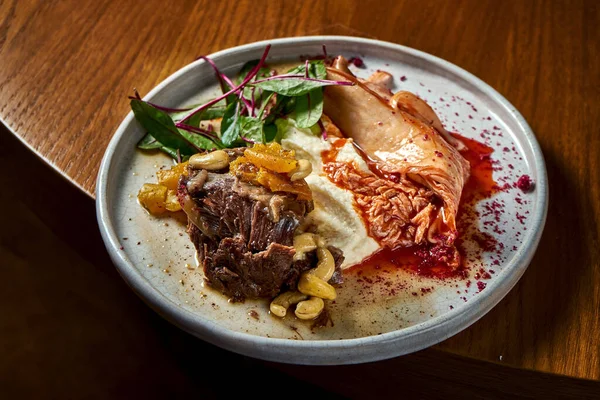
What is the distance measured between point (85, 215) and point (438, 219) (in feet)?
5.28

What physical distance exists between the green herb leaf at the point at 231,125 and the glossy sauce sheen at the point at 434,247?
418 mm

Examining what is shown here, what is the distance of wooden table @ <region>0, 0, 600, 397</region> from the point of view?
2.29 metres

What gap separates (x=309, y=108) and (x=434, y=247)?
0.86 m

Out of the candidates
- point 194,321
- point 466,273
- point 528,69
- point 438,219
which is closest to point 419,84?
point 528,69

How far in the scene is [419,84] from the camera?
3211 mm

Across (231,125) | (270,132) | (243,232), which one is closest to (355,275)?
(243,232)

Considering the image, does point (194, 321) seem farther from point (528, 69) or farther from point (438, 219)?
point (528, 69)

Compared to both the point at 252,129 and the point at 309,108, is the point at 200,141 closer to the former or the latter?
the point at 252,129

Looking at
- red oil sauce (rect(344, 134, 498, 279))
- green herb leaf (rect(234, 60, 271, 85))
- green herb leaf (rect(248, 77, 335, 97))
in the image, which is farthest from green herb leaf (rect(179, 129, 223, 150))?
red oil sauce (rect(344, 134, 498, 279))

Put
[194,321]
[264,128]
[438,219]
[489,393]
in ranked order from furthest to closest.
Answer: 1. [264,128]
2. [438,219]
3. [489,393]
4. [194,321]

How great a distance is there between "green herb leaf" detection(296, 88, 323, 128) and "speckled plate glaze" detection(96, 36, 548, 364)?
21.9 inches

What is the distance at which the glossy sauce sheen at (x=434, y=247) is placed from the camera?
7.88ft

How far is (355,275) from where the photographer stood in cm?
238

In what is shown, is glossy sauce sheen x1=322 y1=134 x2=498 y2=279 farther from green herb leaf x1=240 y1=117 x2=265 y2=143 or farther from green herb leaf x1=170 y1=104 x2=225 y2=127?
green herb leaf x1=170 y1=104 x2=225 y2=127
